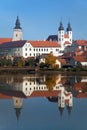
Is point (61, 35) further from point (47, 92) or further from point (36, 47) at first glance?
point (47, 92)

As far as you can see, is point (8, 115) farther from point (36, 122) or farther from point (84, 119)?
point (84, 119)

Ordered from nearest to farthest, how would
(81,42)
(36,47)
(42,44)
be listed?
(36,47)
(42,44)
(81,42)

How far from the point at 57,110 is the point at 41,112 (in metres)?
0.65

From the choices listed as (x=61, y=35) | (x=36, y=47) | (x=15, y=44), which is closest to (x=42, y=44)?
(x=36, y=47)

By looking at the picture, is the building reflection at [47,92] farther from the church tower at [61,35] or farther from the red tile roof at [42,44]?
the church tower at [61,35]

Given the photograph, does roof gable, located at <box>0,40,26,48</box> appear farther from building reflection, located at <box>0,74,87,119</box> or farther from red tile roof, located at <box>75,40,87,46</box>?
building reflection, located at <box>0,74,87,119</box>

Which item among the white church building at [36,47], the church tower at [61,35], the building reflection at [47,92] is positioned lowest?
the building reflection at [47,92]

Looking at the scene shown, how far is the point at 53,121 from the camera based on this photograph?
977 centimetres

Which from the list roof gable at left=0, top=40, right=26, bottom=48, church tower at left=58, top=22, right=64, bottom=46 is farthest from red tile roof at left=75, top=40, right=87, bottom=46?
roof gable at left=0, top=40, right=26, bottom=48

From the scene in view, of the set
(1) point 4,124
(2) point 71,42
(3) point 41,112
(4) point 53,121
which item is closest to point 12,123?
(1) point 4,124

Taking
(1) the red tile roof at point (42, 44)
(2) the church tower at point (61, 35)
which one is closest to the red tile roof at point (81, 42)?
(2) the church tower at point (61, 35)

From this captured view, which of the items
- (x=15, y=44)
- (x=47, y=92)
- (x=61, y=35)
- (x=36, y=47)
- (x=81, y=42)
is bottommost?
(x=47, y=92)

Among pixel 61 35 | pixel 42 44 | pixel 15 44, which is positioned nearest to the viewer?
pixel 42 44

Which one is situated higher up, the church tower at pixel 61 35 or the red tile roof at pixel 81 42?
the church tower at pixel 61 35
